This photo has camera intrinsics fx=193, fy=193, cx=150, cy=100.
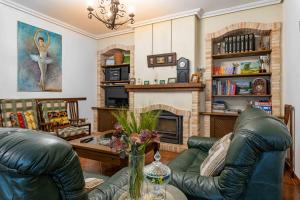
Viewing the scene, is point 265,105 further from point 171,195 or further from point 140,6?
point 171,195

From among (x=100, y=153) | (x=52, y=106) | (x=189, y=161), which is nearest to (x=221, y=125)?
(x=189, y=161)

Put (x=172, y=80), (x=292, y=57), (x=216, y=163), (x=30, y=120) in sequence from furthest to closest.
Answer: (x=172, y=80)
(x=30, y=120)
(x=292, y=57)
(x=216, y=163)

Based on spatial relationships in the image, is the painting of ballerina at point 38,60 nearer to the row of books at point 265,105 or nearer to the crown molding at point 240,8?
the crown molding at point 240,8

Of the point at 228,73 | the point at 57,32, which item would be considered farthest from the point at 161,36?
the point at 57,32

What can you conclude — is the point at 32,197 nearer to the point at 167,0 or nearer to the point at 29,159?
the point at 29,159

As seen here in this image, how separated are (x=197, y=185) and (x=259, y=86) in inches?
120

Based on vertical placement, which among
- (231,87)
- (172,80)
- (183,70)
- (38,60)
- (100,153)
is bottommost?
(100,153)

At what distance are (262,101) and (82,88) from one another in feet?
13.7

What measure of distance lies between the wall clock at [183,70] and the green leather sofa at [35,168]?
340 centimetres

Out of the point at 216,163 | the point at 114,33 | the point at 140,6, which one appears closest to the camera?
the point at 216,163

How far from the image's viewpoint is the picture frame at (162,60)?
160 inches

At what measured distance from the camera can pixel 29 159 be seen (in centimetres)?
62

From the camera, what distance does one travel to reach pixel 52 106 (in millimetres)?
3982

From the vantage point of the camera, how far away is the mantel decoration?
3.37 feet
